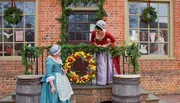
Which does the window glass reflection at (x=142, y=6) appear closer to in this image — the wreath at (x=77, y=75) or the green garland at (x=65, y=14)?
the green garland at (x=65, y=14)

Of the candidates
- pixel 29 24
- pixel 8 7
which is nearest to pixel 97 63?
pixel 29 24

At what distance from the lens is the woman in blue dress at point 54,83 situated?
4637mm

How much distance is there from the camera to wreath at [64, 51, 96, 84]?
5.51 m

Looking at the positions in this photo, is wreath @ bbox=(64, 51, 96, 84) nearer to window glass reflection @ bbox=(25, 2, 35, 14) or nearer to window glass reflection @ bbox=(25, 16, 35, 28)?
window glass reflection @ bbox=(25, 16, 35, 28)

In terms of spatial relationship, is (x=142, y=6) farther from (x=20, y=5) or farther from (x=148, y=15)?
(x=20, y=5)

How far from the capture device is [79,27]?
8578 mm

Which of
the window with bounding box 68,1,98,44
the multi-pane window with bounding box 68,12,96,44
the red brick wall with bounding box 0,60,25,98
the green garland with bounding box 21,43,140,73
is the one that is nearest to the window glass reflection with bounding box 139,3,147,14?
the window with bounding box 68,1,98,44

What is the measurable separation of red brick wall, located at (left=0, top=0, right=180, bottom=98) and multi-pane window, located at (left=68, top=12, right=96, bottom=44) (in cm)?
46

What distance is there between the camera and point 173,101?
7.34 m

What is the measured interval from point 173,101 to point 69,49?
3.64 m

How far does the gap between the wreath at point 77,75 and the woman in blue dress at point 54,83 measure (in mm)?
679

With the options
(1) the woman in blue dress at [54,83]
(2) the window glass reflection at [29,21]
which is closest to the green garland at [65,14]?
(2) the window glass reflection at [29,21]

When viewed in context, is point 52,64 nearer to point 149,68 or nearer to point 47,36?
point 47,36

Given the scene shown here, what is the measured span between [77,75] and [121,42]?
10.8ft
